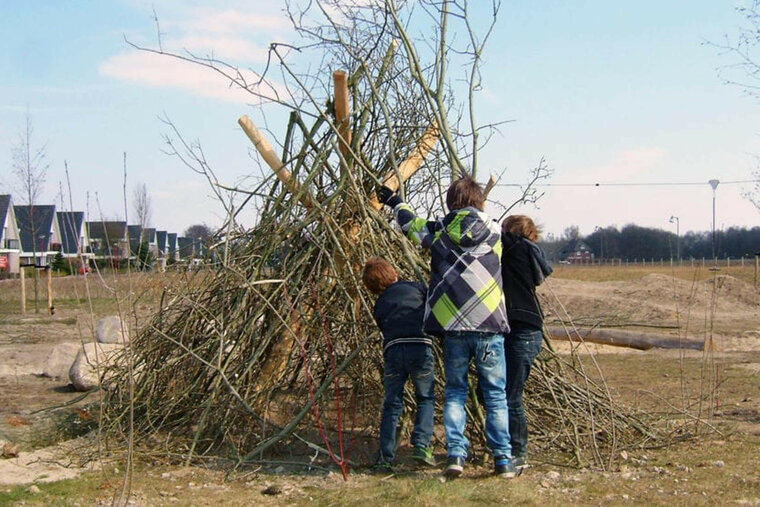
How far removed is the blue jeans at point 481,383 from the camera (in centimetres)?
459

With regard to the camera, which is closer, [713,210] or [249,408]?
[249,408]

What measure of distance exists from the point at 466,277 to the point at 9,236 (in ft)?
157

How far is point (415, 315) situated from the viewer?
4.86m

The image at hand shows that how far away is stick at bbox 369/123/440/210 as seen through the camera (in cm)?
615

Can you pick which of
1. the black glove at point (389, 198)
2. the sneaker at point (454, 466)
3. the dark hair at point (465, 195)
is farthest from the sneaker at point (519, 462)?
the black glove at point (389, 198)

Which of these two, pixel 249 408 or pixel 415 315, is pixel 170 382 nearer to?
pixel 249 408

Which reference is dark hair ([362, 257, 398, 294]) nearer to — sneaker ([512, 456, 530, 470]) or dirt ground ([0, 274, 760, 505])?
dirt ground ([0, 274, 760, 505])

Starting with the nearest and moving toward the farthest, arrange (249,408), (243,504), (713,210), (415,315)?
(243,504) → (415,315) → (249,408) → (713,210)

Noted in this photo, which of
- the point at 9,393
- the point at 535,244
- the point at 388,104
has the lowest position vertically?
the point at 9,393

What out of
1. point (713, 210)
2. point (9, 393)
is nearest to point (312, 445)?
point (713, 210)

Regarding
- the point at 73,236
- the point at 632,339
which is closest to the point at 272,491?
the point at 73,236

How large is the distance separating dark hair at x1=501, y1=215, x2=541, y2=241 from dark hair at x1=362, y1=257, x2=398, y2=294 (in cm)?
74

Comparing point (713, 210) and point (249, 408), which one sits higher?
point (713, 210)

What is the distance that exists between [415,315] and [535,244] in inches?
32.8
